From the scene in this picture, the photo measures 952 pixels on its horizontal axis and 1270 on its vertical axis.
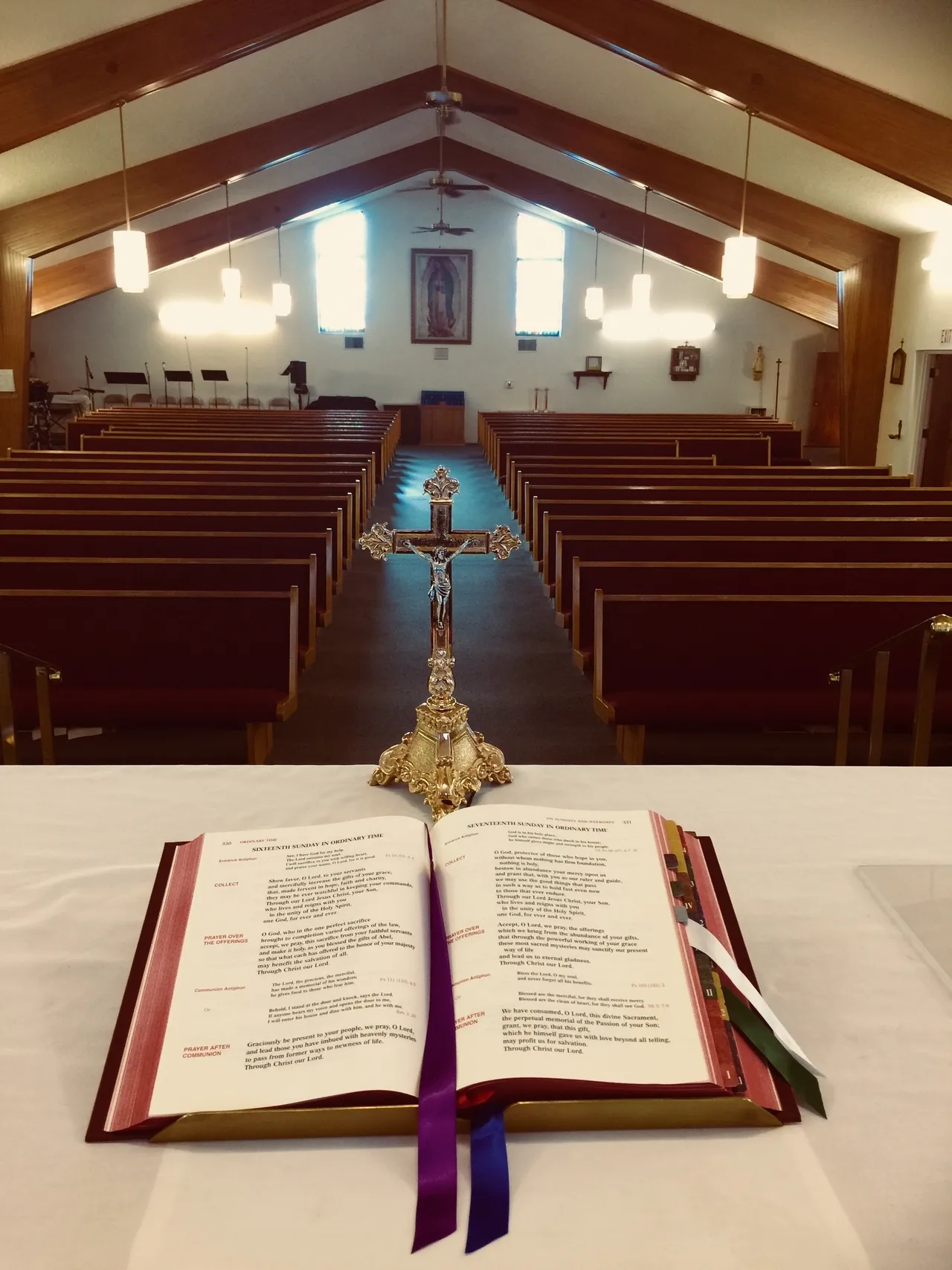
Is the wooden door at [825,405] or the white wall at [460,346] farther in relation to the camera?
the white wall at [460,346]

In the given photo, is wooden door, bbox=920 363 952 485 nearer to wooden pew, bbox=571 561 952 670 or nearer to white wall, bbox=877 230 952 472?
white wall, bbox=877 230 952 472

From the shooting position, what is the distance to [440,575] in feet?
3.84

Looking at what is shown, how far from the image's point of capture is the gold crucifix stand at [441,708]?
3.72 feet

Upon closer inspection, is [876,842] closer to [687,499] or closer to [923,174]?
[687,499]

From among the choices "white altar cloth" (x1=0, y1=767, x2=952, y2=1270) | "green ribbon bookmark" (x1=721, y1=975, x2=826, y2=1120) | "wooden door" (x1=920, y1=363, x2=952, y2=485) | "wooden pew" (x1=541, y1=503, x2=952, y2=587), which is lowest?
"white altar cloth" (x1=0, y1=767, x2=952, y2=1270)

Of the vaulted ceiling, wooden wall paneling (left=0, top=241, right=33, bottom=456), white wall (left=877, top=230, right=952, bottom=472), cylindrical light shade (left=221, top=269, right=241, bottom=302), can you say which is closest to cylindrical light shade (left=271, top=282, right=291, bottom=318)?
the vaulted ceiling

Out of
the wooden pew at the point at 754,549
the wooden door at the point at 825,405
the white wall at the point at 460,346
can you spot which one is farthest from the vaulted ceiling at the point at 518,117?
the wooden pew at the point at 754,549

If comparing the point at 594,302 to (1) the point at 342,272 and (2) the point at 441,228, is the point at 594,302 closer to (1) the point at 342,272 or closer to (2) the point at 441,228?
(2) the point at 441,228

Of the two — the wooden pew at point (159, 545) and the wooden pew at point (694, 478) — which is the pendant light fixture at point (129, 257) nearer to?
the wooden pew at point (694, 478)

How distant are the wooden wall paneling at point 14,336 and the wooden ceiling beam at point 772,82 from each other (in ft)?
17.4

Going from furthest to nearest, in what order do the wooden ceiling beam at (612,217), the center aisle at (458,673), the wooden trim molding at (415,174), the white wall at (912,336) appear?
1. the wooden ceiling beam at (612,217)
2. the wooden trim molding at (415,174)
3. the white wall at (912,336)
4. the center aisle at (458,673)

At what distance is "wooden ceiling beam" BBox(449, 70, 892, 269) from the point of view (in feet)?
29.7

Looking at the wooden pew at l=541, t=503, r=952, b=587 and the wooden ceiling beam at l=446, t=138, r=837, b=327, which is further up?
the wooden ceiling beam at l=446, t=138, r=837, b=327

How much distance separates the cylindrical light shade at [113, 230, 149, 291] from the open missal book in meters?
7.40
